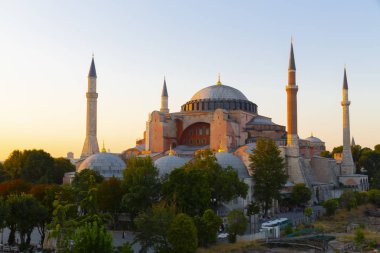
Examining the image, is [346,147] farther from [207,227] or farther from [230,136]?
[207,227]

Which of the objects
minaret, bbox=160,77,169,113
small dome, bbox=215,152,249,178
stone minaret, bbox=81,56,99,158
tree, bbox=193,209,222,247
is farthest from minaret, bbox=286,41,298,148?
tree, bbox=193,209,222,247

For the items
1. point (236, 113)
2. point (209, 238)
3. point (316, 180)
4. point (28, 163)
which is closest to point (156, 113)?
point (236, 113)

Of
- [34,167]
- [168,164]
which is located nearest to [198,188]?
[168,164]

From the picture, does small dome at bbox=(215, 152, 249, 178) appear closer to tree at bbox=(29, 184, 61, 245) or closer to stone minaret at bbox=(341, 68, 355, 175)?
tree at bbox=(29, 184, 61, 245)

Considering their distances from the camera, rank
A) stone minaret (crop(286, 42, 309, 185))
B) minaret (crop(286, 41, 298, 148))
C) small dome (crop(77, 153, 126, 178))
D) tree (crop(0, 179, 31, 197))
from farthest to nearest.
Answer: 1. minaret (crop(286, 41, 298, 148))
2. stone minaret (crop(286, 42, 309, 185))
3. small dome (crop(77, 153, 126, 178))
4. tree (crop(0, 179, 31, 197))

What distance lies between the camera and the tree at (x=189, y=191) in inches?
718

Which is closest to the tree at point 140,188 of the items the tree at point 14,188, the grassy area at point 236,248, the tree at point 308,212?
the grassy area at point 236,248

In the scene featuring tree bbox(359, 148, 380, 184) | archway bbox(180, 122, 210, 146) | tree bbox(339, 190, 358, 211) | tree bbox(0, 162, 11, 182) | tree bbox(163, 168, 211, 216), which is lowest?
tree bbox(339, 190, 358, 211)

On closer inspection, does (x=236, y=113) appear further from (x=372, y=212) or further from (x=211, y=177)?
(x=211, y=177)

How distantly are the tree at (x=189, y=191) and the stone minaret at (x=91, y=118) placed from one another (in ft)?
48.6

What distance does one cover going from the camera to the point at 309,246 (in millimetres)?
17594

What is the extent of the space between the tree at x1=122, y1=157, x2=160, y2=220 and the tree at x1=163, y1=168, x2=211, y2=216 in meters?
0.69

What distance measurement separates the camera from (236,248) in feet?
54.3

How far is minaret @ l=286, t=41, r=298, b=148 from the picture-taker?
3058cm
